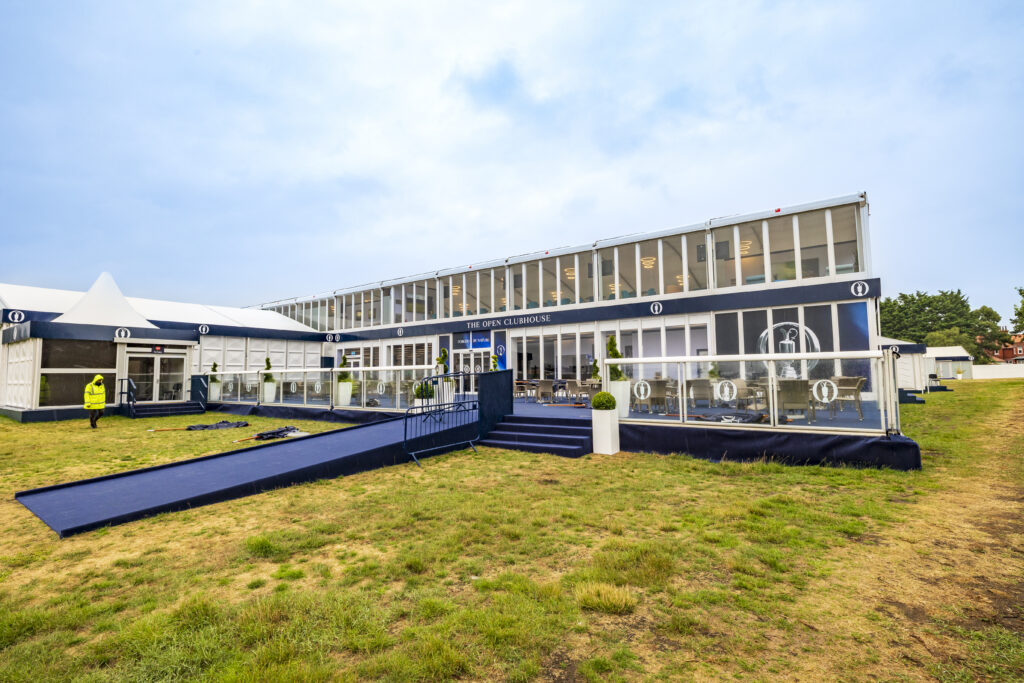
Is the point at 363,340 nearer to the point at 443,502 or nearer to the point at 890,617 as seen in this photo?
the point at 443,502

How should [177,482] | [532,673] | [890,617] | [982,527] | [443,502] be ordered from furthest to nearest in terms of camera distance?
[177,482], [443,502], [982,527], [890,617], [532,673]

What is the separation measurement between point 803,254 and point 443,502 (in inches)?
603

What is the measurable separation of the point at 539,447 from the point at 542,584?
6.15 meters

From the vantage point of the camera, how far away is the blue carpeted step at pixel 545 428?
10127mm

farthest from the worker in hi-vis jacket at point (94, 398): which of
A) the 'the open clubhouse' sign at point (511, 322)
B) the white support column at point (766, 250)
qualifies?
the white support column at point (766, 250)

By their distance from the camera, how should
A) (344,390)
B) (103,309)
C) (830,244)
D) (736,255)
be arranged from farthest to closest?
(103,309) < (736,255) < (344,390) < (830,244)

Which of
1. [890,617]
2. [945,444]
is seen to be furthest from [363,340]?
[890,617]

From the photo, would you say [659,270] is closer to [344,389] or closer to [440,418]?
[440,418]

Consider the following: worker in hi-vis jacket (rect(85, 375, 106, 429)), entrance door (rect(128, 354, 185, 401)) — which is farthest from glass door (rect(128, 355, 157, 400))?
worker in hi-vis jacket (rect(85, 375, 106, 429))

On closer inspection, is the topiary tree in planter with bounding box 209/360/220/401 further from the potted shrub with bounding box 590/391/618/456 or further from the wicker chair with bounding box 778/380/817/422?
the wicker chair with bounding box 778/380/817/422

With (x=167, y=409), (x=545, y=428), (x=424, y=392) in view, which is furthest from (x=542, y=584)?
(x=167, y=409)

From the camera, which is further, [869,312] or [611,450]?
[869,312]

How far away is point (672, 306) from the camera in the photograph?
698 inches

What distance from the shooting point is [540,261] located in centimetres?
2155
